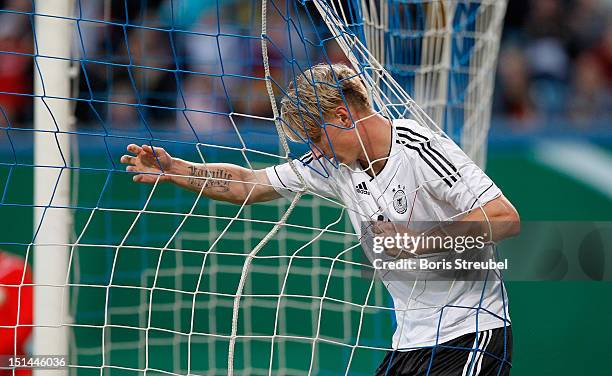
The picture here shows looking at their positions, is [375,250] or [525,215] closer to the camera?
[375,250]

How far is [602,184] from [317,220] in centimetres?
153

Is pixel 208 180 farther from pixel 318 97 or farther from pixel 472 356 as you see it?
pixel 472 356

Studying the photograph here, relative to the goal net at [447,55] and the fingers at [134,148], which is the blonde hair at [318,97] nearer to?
the fingers at [134,148]

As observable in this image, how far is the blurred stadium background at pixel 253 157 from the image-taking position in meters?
4.73

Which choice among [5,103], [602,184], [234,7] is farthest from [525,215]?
[5,103]

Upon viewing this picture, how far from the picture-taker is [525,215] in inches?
194

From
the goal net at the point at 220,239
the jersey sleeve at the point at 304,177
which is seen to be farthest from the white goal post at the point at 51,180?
the goal net at the point at 220,239

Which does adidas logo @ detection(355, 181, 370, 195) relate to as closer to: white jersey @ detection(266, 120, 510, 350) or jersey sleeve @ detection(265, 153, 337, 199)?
white jersey @ detection(266, 120, 510, 350)

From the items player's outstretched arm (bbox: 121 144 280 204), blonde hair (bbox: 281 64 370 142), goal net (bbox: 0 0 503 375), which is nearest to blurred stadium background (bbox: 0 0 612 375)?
goal net (bbox: 0 0 503 375)

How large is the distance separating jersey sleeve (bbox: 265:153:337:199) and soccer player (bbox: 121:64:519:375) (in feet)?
0.08

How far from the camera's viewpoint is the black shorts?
2650 mm

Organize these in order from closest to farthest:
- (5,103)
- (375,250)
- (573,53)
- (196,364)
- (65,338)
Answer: (375,250)
(65,338)
(196,364)
(5,103)
(573,53)

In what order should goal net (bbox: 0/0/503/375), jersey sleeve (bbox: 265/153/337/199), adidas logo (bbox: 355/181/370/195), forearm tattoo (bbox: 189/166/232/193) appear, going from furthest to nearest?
1. goal net (bbox: 0/0/503/375)
2. forearm tattoo (bbox: 189/166/232/193)
3. jersey sleeve (bbox: 265/153/337/199)
4. adidas logo (bbox: 355/181/370/195)

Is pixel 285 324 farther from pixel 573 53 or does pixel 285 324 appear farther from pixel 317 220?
pixel 573 53
